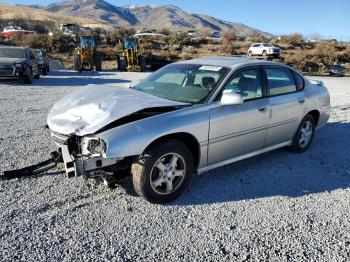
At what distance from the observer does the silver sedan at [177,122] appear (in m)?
3.81

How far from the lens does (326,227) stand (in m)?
3.86

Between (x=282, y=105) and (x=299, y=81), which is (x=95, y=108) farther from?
(x=299, y=81)

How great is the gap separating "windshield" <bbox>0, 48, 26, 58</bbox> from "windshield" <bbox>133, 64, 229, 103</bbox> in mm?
11496

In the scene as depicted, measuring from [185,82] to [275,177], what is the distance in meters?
1.78

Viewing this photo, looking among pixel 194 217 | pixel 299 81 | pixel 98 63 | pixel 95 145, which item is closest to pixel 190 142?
pixel 194 217

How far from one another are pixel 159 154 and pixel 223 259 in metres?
1.27

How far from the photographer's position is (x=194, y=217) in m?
3.91

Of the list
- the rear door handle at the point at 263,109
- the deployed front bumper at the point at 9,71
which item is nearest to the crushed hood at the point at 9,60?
the deployed front bumper at the point at 9,71

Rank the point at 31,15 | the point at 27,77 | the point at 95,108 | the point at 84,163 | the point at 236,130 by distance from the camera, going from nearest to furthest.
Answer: the point at 84,163 < the point at 95,108 < the point at 236,130 < the point at 27,77 < the point at 31,15

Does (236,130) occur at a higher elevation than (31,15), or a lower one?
lower

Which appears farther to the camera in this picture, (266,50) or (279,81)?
(266,50)

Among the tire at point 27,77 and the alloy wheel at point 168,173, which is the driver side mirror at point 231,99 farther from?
the tire at point 27,77

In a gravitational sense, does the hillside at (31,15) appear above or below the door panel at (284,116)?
above

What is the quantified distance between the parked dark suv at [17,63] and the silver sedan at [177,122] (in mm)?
10556
